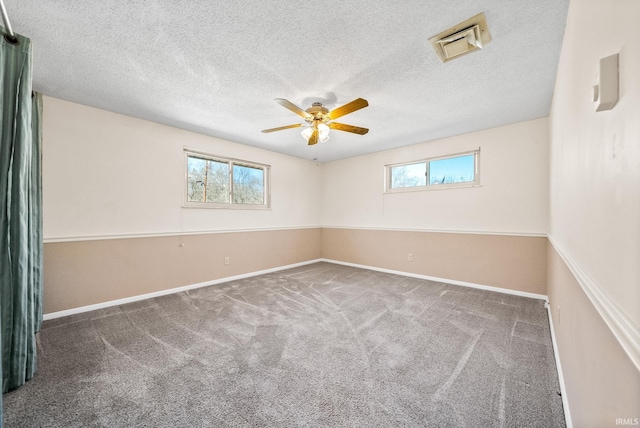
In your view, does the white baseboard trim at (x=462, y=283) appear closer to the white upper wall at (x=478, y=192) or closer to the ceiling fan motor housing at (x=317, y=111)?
the white upper wall at (x=478, y=192)

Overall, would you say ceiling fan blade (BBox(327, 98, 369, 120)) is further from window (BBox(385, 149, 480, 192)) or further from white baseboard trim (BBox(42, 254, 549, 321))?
white baseboard trim (BBox(42, 254, 549, 321))

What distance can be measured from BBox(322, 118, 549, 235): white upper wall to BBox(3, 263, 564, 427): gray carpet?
1.19 m

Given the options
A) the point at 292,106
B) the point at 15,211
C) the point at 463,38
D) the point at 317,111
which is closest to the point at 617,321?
the point at 463,38

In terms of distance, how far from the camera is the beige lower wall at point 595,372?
0.59 meters

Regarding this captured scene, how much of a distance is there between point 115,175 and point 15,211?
5.63ft

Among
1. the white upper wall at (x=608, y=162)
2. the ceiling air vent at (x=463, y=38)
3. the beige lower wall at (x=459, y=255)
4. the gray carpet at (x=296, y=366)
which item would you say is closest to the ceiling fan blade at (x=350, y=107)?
the ceiling air vent at (x=463, y=38)

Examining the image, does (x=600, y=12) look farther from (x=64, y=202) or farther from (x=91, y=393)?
(x=64, y=202)

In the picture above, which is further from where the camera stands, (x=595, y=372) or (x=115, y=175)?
(x=115, y=175)

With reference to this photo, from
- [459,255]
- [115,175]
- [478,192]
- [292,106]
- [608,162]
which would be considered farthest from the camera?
[459,255]

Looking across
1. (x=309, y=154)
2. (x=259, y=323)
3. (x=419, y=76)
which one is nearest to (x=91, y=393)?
(x=259, y=323)

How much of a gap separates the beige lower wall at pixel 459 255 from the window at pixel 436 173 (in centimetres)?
86

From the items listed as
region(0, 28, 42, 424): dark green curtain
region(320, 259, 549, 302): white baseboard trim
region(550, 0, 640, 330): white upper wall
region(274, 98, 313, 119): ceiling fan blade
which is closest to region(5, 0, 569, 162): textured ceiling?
region(274, 98, 313, 119): ceiling fan blade

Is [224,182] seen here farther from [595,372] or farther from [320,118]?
[595,372]

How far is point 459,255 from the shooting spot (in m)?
3.95
